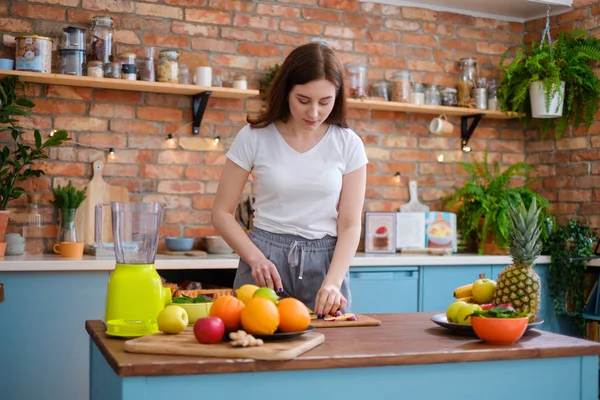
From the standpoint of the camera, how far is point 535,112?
4.67m

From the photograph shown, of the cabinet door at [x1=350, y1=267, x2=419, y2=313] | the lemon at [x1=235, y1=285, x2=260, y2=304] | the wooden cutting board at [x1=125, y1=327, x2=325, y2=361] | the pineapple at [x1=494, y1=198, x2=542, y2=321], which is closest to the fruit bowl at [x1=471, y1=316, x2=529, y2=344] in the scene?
the pineapple at [x1=494, y1=198, x2=542, y2=321]

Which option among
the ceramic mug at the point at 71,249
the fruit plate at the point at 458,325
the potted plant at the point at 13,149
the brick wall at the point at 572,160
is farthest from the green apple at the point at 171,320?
the brick wall at the point at 572,160

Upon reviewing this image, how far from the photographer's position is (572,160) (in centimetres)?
482

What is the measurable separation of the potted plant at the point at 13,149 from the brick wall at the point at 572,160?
117 inches

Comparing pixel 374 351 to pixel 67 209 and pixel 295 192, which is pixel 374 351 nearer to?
pixel 295 192

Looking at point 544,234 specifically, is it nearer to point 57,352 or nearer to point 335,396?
point 57,352

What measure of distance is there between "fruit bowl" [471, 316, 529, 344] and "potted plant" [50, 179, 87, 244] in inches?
100

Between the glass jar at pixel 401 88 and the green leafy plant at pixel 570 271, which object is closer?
the green leafy plant at pixel 570 271

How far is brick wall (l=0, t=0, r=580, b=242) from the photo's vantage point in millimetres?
4141

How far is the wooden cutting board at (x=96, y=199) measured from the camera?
4086mm

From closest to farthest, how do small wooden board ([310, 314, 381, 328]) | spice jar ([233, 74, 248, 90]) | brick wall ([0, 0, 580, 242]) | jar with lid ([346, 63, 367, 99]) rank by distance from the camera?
small wooden board ([310, 314, 381, 328])
brick wall ([0, 0, 580, 242])
spice jar ([233, 74, 248, 90])
jar with lid ([346, 63, 367, 99])

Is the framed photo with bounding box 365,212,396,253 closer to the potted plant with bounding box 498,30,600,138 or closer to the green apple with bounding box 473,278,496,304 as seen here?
the potted plant with bounding box 498,30,600,138

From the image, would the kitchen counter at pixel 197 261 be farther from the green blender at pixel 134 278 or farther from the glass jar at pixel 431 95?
the green blender at pixel 134 278

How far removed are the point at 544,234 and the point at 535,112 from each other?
75 cm
